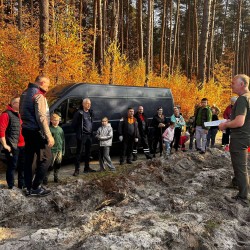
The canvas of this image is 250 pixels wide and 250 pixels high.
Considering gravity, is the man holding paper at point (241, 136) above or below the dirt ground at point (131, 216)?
above

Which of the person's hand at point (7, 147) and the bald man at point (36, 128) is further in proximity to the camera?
the person's hand at point (7, 147)

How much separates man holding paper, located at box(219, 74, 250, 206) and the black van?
473 cm

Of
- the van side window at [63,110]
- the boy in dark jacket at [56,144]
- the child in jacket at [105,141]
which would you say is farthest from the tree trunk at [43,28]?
the boy in dark jacket at [56,144]

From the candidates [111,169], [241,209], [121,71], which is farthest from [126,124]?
[121,71]

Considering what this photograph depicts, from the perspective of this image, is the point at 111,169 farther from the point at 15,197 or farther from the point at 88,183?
the point at 15,197

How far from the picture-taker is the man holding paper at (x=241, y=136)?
4.80 metres

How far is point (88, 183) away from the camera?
19.1ft

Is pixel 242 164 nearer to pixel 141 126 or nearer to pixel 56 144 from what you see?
pixel 56 144

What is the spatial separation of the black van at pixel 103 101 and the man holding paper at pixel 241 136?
4.73 m

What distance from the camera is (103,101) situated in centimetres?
924

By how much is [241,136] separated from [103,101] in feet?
17.1

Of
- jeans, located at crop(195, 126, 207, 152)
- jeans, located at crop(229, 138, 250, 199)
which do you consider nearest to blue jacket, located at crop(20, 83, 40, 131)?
jeans, located at crop(229, 138, 250, 199)

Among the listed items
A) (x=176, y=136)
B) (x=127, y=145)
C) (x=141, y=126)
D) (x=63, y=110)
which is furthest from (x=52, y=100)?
(x=176, y=136)

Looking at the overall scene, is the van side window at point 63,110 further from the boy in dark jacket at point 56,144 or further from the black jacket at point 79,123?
the boy in dark jacket at point 56,144
